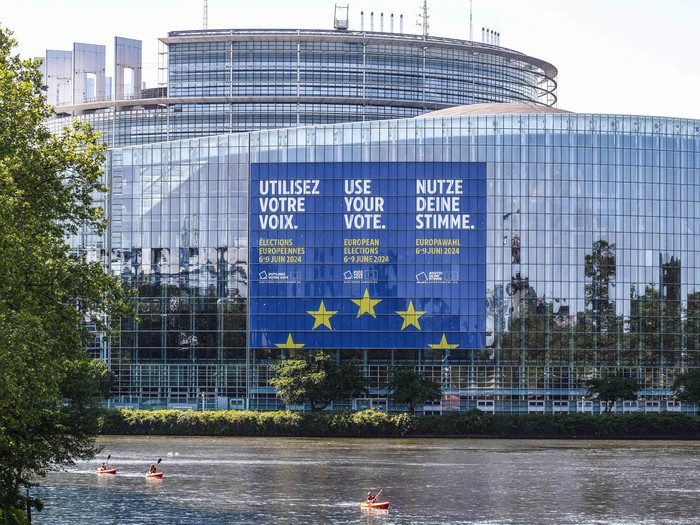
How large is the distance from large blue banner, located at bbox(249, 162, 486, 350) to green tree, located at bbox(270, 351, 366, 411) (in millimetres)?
10036

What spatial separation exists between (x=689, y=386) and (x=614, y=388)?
8.66 m

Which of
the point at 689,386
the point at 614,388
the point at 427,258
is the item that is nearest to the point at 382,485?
the point at 614,388

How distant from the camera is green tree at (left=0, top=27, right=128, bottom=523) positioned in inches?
2067

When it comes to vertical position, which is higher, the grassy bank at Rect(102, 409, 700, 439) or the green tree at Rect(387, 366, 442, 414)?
the green tree at Rect(387, 366, 442, 414)

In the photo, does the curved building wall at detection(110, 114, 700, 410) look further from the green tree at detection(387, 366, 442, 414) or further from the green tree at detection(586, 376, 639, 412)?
the green tree at detection(387, 366, 442, 414)

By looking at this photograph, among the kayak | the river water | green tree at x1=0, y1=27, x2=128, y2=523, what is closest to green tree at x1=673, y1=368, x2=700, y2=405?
the river water

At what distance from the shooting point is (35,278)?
55906 mm

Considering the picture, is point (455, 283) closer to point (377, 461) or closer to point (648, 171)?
point (648, 171)

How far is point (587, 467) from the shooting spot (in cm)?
10831

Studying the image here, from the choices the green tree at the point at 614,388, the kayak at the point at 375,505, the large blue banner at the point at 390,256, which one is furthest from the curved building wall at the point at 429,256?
the kayak at the point at 375,505

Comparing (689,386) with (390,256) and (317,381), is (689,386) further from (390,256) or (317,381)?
(317,381)

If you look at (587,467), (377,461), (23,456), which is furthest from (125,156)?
(23,456)

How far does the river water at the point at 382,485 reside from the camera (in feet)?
247

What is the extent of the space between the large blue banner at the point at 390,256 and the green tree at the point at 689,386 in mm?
23606
